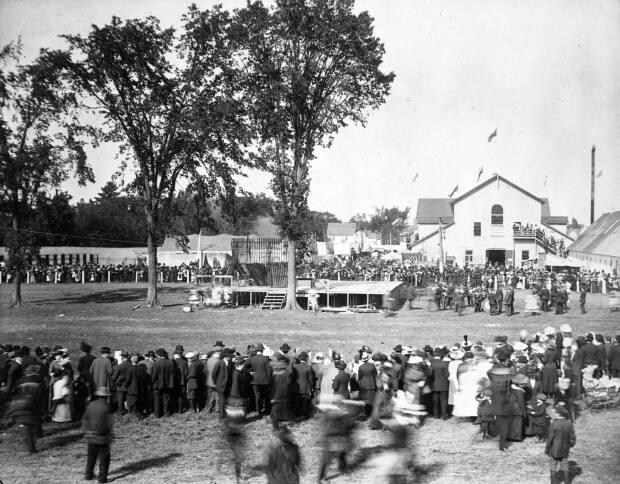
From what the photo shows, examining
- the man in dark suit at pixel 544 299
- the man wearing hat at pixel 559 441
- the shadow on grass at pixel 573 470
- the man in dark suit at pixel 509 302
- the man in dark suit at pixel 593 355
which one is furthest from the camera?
the man in dark suit at pixel 544 299

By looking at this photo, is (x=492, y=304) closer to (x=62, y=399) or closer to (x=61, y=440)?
(x=62, y=399)

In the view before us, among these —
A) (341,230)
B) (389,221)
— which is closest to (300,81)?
(341,230)

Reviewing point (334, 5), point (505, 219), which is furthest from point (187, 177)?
point (505, 219)

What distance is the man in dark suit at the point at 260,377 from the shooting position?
13078 mm

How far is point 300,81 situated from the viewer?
95.1ft

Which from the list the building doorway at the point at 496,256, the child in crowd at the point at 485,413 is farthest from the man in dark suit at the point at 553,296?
the building doorway at the point at 496,256

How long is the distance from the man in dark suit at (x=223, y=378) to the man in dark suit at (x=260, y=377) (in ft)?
1.73

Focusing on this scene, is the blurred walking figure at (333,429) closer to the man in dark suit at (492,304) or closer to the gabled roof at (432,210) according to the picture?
the man in dark suit at (492,304)

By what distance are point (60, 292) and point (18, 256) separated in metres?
8.61

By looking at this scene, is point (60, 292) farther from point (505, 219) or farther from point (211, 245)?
point (505, 219)

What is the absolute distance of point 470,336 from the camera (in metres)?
22.4

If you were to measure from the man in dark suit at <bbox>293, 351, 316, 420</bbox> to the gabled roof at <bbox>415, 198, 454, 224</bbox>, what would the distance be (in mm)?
57294

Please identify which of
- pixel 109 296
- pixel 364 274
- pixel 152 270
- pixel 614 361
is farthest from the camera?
pixel 364 274

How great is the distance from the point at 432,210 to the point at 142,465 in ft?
208
